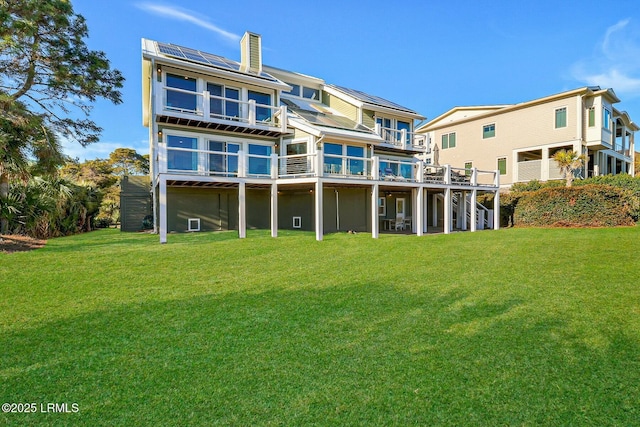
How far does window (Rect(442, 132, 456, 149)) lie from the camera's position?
1111 inches

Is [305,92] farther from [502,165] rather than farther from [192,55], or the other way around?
[502,165]

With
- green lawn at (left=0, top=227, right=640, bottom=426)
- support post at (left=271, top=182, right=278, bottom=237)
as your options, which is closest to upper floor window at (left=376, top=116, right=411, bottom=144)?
support post at (left=271, top=182, right=278, bottom=237)

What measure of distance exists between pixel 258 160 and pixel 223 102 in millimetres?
3261

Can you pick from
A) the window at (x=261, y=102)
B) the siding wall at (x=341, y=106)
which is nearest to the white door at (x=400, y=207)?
the siding wall at (x=341, y=106)

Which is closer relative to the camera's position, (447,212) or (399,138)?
(447,212)

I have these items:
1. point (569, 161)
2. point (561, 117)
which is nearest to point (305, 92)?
point (569, 161)

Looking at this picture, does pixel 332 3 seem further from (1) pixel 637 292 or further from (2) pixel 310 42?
(1) pixel 637 292

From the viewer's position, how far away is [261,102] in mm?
16984

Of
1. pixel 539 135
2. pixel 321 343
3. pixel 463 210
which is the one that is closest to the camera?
pixel 321 343

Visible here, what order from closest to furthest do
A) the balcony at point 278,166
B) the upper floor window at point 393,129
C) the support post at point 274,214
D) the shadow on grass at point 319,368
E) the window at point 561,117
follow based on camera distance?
the shadow on grass at point 319,368, the support post at point 274,214, the balcony at point 278,166, the upper floor window at point 393,129, the window at point 561,117

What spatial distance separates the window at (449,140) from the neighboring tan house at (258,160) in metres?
10.5

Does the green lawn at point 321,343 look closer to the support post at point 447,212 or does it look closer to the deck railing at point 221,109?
the support post at point 447,212

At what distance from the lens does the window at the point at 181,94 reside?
47.1 ft

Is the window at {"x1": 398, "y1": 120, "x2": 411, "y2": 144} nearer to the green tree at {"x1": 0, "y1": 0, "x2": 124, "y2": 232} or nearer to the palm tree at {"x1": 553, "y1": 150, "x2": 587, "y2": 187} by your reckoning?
the palm tree at {"x1": 553, "y1": 150, "x2": 587, "y2": 187}
